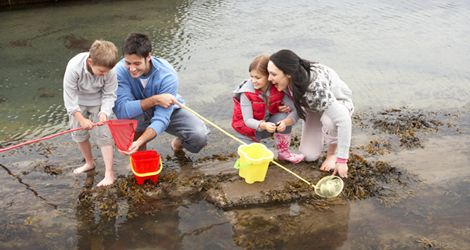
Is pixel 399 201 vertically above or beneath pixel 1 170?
above

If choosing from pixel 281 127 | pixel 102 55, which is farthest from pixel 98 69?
pixel 281 127

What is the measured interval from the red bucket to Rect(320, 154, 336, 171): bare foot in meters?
1.61

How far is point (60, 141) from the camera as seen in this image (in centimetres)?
414

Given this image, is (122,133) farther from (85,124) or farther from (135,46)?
(135,46)

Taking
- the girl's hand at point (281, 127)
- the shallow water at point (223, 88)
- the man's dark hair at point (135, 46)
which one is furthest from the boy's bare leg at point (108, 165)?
the girl's hand at point (281, 127)

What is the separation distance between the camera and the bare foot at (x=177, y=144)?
4.00m

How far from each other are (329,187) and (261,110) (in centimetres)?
96

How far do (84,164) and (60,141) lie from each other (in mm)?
699

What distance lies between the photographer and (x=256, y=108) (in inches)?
134

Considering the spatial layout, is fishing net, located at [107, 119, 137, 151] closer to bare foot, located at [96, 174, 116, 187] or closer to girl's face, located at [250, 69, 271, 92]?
bare foot, located at [96, 174, 116, 187]

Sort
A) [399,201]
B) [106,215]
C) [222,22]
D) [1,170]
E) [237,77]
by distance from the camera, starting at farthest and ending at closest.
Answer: [222,22], [237,77], [1,170], [399,201], [106,215]

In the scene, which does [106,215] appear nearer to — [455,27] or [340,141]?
[340,141]

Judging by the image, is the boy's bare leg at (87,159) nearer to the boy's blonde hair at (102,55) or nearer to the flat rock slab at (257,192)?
the boy's blonde hair at (102,55)

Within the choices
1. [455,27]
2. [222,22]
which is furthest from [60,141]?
[455,27]
